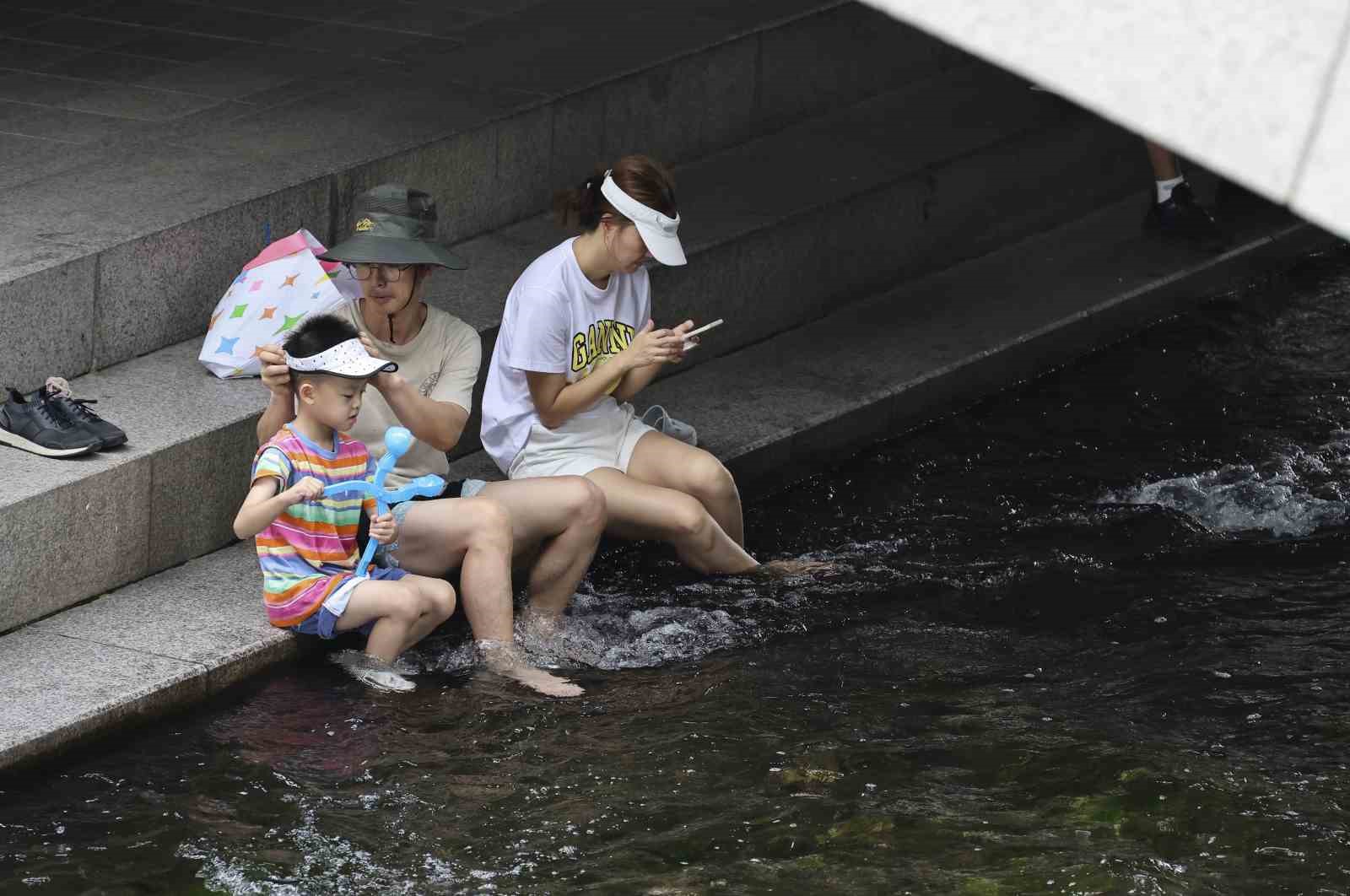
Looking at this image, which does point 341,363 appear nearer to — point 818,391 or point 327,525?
point 327,525

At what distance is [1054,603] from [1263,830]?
155cm

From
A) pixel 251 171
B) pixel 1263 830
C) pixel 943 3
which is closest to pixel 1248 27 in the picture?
pixel 943 3

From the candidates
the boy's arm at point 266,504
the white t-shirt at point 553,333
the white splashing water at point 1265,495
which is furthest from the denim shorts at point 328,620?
the white splashing water at point 1265,495

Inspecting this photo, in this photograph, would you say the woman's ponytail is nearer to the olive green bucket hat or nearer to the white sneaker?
the olive green bucket hat

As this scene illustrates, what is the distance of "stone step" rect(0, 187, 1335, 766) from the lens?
5.37 m

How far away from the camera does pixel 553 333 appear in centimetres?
607

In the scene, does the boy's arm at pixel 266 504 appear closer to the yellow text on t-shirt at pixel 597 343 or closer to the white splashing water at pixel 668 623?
the white splashing water at pixel 668 623

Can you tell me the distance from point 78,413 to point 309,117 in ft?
7.51

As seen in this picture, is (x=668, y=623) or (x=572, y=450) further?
(x=572, y=450)

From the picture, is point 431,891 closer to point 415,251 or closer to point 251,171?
point 415,251

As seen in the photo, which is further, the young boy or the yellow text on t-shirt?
the yellow text on t-shirt

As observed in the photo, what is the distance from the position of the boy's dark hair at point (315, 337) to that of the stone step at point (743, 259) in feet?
2.23

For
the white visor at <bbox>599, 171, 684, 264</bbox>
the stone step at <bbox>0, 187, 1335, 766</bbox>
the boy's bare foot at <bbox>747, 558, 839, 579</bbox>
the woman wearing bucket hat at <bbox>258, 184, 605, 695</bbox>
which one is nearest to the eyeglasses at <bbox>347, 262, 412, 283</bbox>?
the woman wearing bucket hat at <bbox>258, 184, 605, 695</bbox>

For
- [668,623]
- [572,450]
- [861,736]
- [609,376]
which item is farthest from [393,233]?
[861,736]
